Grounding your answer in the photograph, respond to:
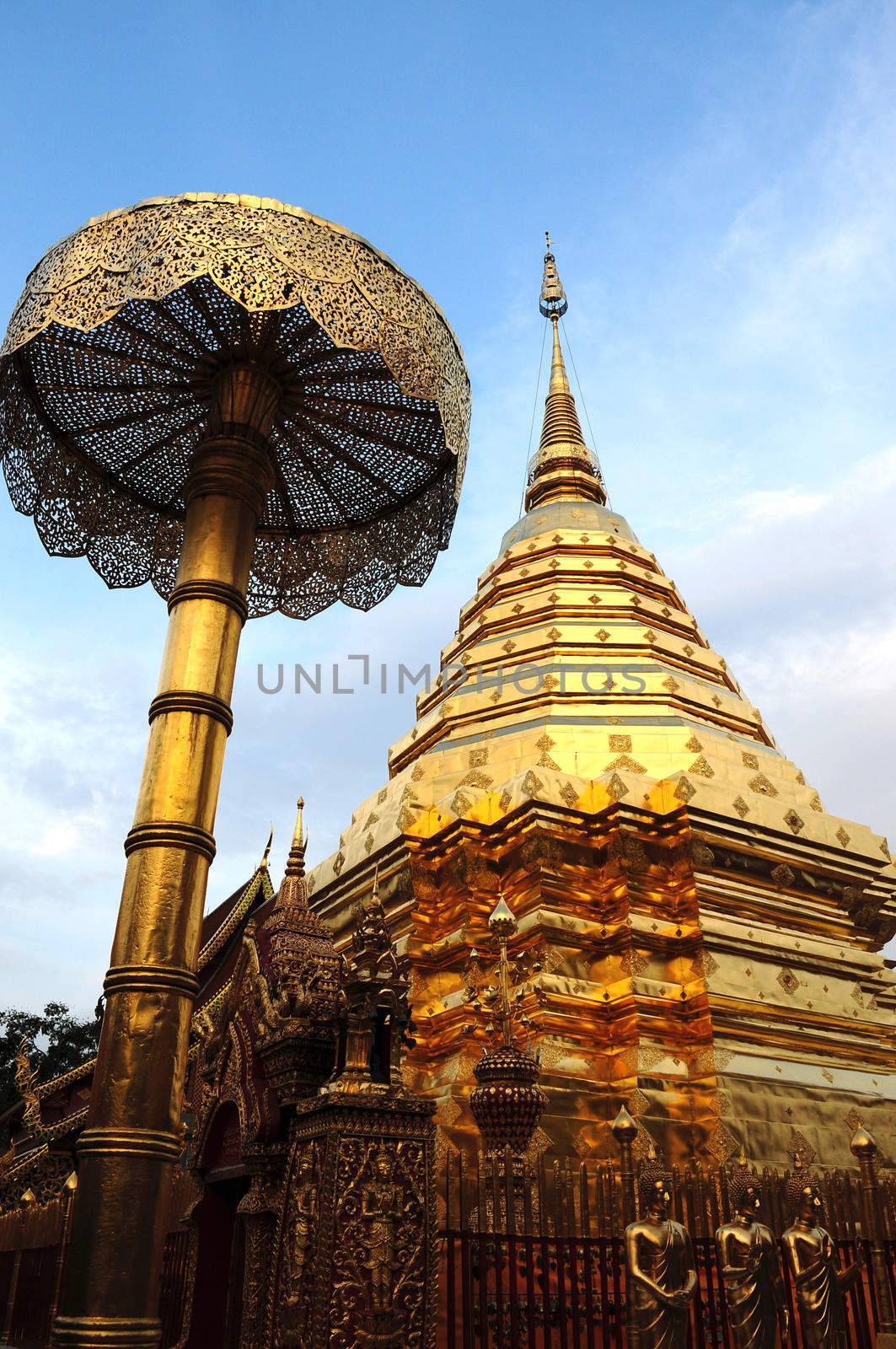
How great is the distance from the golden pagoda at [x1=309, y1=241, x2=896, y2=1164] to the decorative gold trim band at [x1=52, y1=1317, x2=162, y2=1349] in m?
4.92

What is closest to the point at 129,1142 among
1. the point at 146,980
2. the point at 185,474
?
the point at 146,980

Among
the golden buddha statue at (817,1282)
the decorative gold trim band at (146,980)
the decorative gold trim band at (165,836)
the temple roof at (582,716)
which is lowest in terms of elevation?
the golden buddha statue at (817,1282)

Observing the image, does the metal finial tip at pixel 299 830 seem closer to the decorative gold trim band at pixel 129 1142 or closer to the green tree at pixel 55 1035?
the decorative gold trim band at pixel 129 1142

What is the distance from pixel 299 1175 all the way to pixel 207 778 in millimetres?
1746

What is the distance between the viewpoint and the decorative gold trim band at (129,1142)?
3857 mm

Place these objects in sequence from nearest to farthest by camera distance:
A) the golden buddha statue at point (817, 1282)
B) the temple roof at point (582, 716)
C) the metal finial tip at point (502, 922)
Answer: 1. the golden buddha statue at point (817, 1282)
2. the metal finial tip at point (502, 922)
3. the temple roof at point (582, 716)

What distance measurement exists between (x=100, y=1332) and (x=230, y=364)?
14.4 feet

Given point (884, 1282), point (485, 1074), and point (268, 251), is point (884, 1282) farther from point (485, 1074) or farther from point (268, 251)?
point (268, 251)

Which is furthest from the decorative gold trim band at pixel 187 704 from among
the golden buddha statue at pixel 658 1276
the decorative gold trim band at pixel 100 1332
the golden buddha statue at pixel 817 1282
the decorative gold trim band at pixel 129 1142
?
the golden buddha statue at pixel 817 1282

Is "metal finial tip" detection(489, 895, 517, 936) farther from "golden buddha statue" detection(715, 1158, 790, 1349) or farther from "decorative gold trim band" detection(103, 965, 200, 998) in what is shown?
"decorative gold trim band" detection(103, 965, 200, 998)

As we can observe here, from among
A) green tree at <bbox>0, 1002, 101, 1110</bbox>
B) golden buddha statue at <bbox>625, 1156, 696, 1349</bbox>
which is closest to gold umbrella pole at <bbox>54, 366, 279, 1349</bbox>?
golden buddha statue at <bbox>625, 1156, 696, 1349</bbox>

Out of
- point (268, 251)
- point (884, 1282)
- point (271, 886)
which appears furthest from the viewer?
point (271, 886)

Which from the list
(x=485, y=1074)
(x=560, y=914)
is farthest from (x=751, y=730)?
(x=485, y=1074)

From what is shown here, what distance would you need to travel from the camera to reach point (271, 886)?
15.8 m
